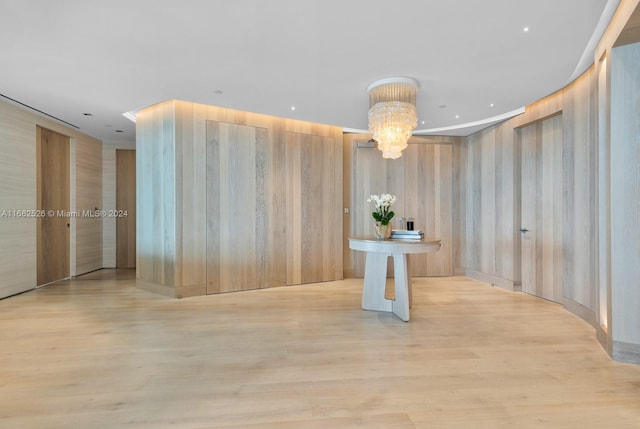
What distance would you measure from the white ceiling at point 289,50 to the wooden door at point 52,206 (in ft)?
4.49

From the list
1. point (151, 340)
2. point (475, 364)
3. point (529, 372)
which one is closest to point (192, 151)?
point (151, 340)

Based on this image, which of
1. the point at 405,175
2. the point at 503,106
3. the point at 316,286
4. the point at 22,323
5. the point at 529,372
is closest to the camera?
the point at 529,372

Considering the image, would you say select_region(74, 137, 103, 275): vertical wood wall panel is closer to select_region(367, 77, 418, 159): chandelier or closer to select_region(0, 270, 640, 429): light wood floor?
select_region(0, 270, 640, 429): light wood floor

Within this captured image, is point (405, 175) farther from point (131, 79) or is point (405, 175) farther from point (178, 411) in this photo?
point (178, 411)

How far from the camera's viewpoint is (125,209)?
7.17m

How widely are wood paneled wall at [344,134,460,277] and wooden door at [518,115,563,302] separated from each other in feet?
4.57

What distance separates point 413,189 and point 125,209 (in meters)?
6.17

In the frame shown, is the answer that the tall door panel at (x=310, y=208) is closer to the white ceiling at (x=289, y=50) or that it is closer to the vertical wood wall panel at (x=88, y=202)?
the white ceiling at (x=289, y=50)

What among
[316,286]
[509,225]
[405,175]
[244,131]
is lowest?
[316,286]

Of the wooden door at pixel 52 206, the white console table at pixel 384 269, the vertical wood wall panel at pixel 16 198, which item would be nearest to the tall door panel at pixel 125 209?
the wooden door at pixel 52 206

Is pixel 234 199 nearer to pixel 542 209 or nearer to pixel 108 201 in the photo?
pixel 108 201

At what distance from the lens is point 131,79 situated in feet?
12.0

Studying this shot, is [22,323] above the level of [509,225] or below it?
below

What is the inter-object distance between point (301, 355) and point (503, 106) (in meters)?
4.30
